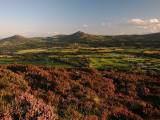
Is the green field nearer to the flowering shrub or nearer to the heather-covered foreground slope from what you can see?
the heather-covered foreground slope

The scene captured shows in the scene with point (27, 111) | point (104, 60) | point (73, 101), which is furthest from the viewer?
point (104, 60)

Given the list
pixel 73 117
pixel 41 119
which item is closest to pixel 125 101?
pixel 73 117

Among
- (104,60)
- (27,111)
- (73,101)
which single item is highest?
(27,111)

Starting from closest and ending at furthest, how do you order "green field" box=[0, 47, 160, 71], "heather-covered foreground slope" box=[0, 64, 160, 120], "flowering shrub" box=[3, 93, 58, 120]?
"flowering shrub" box=[3, 93, 58, 120], "heather-covered foreground slope" box=[0, 64, 160, 120], "green field" box=[0, 47, 160, 71]

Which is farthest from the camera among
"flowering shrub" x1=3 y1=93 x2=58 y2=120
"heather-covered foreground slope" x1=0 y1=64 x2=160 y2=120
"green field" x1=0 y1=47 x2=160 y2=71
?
"green field" x1=0 y1=47 x2=160 y2=71

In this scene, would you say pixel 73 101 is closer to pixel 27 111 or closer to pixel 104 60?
pixel 27 111

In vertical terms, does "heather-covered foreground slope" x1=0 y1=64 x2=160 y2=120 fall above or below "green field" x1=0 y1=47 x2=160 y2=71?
above

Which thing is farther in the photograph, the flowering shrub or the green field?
the green field

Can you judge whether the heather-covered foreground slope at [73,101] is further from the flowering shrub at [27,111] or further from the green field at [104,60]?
the green field at [104,60]

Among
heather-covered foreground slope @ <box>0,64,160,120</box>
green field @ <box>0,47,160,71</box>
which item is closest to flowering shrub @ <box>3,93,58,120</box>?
heather-covered foreground slope @ <box>0,64,160,120</box>

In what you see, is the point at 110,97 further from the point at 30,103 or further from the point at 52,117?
the point at 30,103

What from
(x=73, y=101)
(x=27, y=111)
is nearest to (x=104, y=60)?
(x=73, y=101)
